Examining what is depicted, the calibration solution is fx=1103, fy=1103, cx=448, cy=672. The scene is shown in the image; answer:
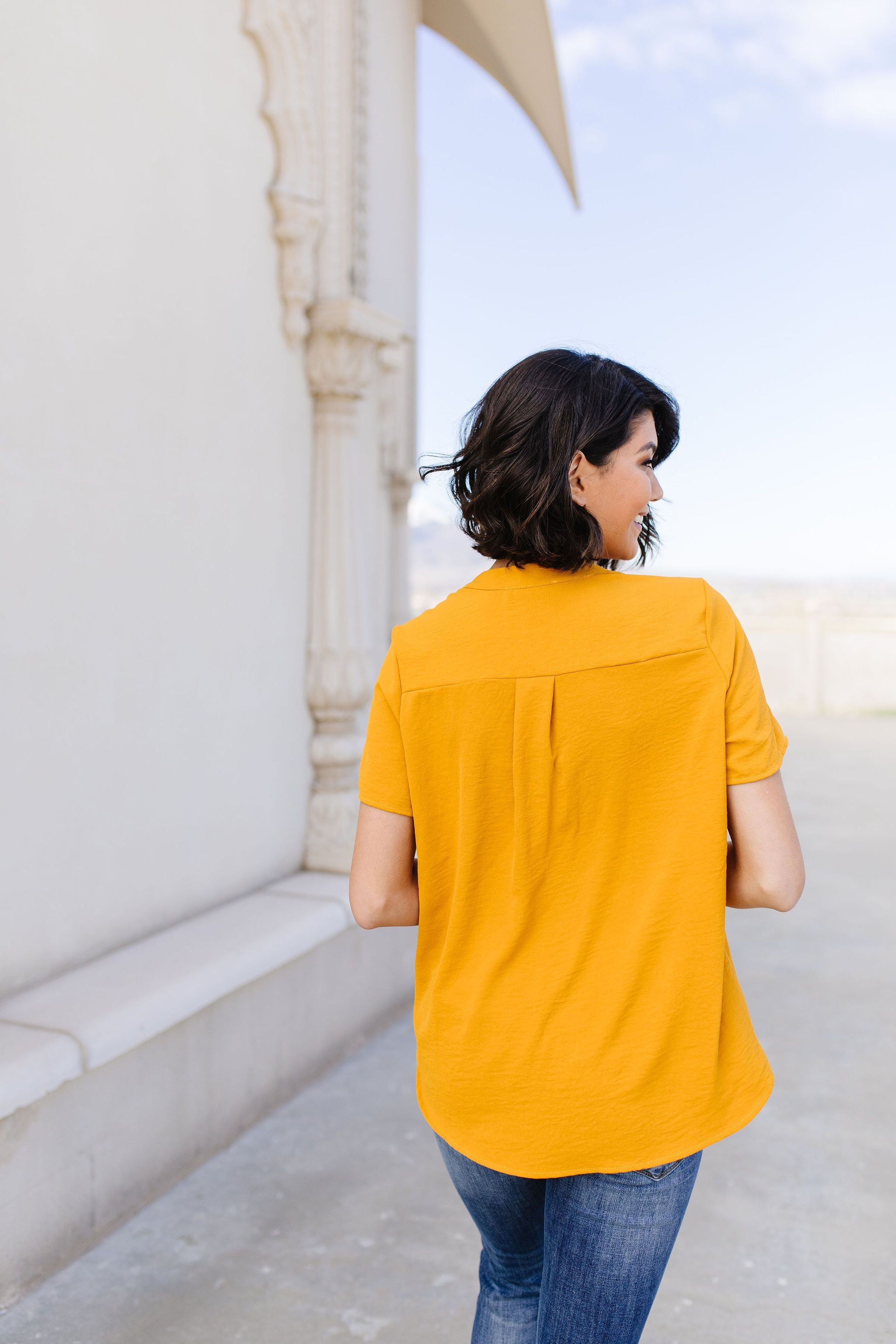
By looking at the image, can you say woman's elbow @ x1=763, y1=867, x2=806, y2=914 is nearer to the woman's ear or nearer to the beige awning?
the woman's ear

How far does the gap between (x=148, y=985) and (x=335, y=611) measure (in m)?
1.34

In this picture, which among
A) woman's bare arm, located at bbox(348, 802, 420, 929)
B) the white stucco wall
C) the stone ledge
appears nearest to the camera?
woman's bare arm, located at bbox(348, 802, 420, 929)

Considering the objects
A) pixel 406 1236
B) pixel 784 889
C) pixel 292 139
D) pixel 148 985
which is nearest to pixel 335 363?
pixel 292 139

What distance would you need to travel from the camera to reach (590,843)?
99cm

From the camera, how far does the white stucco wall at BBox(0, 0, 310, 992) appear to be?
6.98ft

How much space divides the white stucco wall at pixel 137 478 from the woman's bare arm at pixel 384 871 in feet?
4.02

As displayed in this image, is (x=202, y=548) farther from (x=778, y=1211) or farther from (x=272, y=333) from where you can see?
(x=778, y=1211)

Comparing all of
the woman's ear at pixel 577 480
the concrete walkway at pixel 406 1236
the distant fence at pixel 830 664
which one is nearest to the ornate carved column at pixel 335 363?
the concrete walkway at pixel 406 1236

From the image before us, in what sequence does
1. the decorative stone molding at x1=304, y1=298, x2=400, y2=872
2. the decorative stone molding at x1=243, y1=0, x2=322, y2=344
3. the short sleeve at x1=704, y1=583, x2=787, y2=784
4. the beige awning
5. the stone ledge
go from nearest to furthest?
the short sleeve at x1=704, y1=583, x2=787, y2=784
the stone ledge
the decorative stone molding at x1=243, y1=0, x2=322, y2=344
the decorative stone molding at x1=304, y1=298, x2=400, y2=872
the beige awning

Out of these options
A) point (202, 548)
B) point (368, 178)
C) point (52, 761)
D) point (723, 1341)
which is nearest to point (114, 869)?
point (52, 761)

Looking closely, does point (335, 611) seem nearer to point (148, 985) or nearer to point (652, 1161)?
point (148, 985)

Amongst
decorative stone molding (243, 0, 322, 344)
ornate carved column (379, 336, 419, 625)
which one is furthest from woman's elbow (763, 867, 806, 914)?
ornate carved column (379, 336, 419, 625)

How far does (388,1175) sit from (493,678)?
188 centimetres

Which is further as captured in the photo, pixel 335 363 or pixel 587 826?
pixel 335 363
